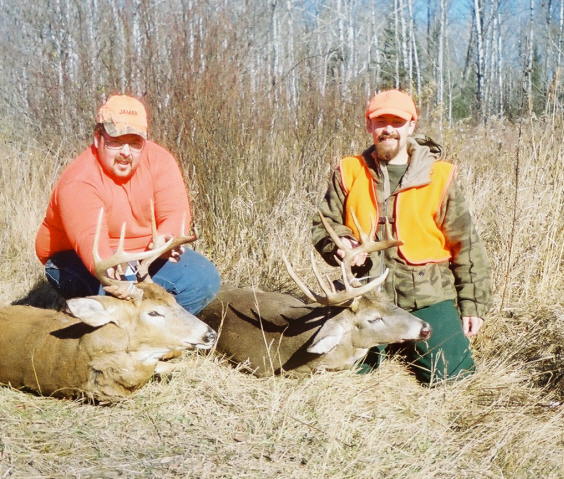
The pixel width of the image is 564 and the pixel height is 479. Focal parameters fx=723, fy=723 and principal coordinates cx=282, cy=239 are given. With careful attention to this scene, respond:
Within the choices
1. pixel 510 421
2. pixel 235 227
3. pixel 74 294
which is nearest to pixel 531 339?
pixel 510 421

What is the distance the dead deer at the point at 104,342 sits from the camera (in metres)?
3.34

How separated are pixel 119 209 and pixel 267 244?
1567 mm

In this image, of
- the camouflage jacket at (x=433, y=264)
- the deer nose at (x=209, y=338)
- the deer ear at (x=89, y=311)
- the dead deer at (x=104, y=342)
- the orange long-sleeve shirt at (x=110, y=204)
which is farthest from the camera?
the camouflage jacket at (x=433, y=264)

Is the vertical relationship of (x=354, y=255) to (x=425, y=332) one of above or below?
above

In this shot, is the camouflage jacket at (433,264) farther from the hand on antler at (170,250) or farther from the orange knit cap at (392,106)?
the hand on antler at (170,250)

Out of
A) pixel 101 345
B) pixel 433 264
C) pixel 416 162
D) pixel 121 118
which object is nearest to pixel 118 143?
pixel 121 118

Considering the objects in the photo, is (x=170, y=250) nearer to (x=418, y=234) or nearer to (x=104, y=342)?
(x=104, y=342)

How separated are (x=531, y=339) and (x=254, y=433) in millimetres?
1891

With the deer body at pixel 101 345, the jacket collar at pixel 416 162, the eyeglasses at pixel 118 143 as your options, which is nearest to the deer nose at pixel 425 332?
the jacket collar at pixel 416 162

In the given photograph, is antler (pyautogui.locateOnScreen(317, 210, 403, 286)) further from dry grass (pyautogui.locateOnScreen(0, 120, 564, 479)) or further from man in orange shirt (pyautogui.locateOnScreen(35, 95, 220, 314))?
man in orange shirt (pyautogui.locateOnScreen(35, 95, 220, 314))

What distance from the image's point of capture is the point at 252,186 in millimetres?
5641

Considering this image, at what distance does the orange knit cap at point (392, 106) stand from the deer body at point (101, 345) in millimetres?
1508

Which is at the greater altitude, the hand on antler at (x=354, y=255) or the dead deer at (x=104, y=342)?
the hand on antler at (x=354, y=255)

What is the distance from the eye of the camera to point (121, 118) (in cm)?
383
